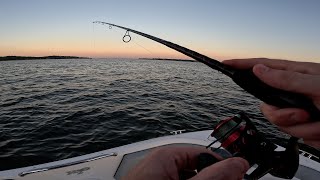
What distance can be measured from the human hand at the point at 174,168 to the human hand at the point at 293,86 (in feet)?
0.98

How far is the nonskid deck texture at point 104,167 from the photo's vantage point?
4062 millimetres

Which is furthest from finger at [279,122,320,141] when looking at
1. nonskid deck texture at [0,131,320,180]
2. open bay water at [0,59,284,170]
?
open bay water at [0,59,284,170]

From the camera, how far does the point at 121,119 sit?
12062 mm

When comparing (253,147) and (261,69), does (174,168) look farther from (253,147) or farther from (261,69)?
(253,147)

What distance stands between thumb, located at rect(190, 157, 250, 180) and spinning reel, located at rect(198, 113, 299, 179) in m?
0.80

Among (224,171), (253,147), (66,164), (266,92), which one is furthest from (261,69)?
(66,164)

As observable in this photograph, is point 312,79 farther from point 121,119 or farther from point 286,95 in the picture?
point 121,119

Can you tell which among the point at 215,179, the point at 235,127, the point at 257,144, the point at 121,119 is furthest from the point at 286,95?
the point at 121,119

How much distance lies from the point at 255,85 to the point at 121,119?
36.0 ft

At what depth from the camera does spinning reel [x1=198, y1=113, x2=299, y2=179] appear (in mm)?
2172

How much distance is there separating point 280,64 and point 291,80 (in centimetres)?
31

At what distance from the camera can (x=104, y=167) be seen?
4.43 metres

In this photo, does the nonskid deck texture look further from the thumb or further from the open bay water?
the open bay water

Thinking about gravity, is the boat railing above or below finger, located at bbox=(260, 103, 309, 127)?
below
